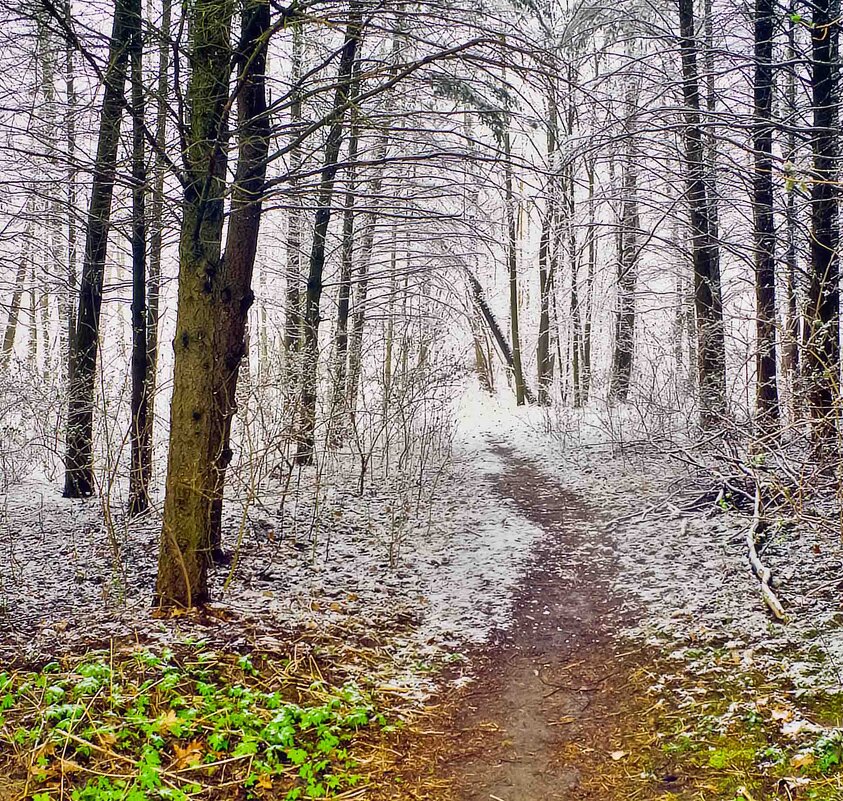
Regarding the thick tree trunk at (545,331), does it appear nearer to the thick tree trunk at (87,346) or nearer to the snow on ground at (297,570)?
the snow on ground at (297,570)

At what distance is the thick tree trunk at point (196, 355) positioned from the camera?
184 inches

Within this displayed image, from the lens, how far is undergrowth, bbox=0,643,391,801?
9.67 ft

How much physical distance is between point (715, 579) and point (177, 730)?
14.4 ft

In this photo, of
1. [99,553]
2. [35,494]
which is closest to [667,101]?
[99,553]

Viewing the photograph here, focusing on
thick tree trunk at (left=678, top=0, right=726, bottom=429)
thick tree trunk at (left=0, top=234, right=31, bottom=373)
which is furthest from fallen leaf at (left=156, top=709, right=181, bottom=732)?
thick tree trunk at (left=0, top=234, right=31, bottom=373)

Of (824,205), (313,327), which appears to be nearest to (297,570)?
(313,327)

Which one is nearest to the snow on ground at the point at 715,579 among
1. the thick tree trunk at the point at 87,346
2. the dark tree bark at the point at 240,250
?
the dark tree bark at the point at 240,250

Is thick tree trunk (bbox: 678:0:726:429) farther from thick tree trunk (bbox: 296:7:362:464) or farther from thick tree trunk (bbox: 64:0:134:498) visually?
thick tree trunk (bbox: 64:0:134:498)

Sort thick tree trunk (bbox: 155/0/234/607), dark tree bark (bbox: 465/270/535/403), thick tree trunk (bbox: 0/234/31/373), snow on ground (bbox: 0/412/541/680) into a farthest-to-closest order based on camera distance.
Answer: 1. dark tree bark (bbox: 465/270/535/403)
2. thick tree trunk (bbox: 0/234/31/373)
3. snow on ground (bbox: 0/412/541/680)
4. thick tree trunk (bbox: 155/0/234/607)

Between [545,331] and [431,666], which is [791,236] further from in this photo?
[545,331]

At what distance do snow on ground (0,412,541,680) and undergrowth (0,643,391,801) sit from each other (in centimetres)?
58

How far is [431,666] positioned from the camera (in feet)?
14.9

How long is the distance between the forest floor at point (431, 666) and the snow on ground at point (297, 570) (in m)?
0.03

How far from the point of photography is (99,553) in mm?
6188
